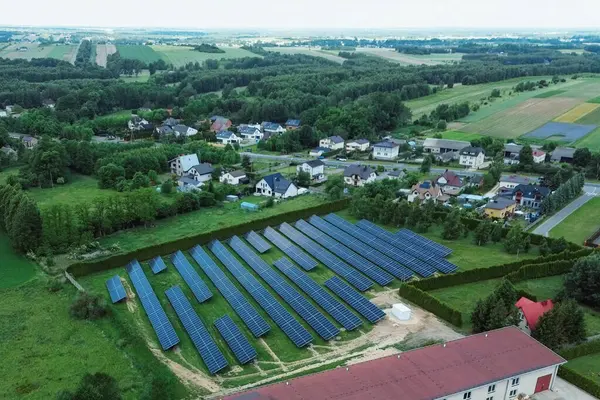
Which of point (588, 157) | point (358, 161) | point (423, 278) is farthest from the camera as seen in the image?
point (358, 161)

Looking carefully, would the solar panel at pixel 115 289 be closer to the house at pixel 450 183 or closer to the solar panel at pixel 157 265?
the solar panel at pixel 157 265

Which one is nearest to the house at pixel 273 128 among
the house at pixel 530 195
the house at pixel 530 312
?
the house at pixel 530 195

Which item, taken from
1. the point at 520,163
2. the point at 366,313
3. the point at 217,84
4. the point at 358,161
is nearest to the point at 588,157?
the point at 520,163

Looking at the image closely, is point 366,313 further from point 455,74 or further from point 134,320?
point 455,74

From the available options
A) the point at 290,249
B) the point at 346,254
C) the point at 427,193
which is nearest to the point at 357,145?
the point at 427,193

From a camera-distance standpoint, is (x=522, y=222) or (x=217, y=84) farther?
(x=217, y=84)

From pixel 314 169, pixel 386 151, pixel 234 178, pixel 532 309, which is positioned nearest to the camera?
pixel 532 309

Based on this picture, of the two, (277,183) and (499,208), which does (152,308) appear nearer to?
(277,183)
